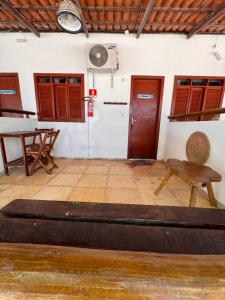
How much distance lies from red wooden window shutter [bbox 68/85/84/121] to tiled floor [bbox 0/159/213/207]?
137 centimetres

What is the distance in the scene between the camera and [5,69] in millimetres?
3623

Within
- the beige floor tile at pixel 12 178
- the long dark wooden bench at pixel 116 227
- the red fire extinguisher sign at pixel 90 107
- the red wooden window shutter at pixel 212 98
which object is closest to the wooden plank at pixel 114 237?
the long dark wooden bench at pixel 116 227

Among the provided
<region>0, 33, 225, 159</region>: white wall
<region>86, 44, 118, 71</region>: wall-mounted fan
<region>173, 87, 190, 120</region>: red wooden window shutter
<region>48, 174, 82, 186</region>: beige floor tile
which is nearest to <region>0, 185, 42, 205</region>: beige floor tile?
<region>48, 174, 82, 186</region>: beige floor tile

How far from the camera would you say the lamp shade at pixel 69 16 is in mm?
2047

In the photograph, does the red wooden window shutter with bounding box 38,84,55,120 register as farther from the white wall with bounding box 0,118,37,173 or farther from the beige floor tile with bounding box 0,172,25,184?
the beige floor tile with bounding box 0,172,25,184

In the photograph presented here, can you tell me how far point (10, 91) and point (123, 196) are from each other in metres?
3.92

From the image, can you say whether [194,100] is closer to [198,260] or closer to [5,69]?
[198,260]

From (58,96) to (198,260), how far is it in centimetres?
412

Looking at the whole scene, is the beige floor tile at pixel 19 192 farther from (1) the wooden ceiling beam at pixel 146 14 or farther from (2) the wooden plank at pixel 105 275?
(1) the wooden ceiling beam at pixel 146 14

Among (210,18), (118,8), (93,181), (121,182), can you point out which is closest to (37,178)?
(93,181)

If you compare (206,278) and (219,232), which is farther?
(219,232)

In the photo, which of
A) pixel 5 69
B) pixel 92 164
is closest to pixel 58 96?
pixel 5 69

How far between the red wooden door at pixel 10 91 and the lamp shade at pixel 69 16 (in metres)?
2.12

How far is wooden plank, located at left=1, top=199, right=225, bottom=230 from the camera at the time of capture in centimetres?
68
